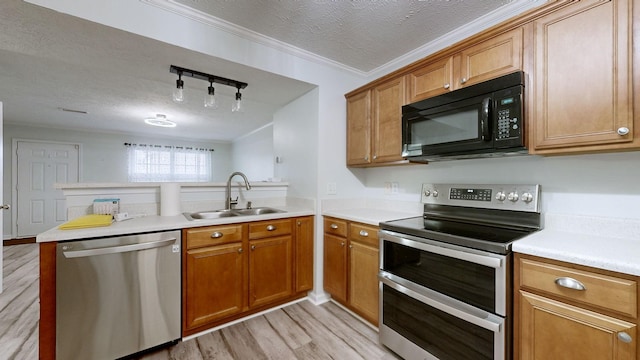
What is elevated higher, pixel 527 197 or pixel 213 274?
pixel 527 197

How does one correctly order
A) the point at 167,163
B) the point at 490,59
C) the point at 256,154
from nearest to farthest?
1. the point at 490,59
2. the point at 256,154
3. the point at 167,163

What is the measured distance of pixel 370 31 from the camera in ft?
6.41

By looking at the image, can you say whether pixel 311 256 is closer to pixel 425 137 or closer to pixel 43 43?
pixel 425 137

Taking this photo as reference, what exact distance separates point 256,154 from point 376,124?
387 cm

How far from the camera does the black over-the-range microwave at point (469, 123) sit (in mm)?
1344

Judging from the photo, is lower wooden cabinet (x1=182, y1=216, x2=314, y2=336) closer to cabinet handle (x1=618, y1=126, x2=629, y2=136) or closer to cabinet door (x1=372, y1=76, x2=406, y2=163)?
cabinet door (x1=372, y1=76, x2=406, y2=163)

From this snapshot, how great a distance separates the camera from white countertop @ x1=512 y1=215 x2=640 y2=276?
3.08ft

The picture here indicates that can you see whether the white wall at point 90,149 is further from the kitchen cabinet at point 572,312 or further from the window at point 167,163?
the kitchen cabinet at point 572,312

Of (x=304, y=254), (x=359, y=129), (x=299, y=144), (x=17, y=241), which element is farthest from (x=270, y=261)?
(x=17, y=241)

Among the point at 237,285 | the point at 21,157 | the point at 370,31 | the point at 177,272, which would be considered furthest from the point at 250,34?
the point at 21,157

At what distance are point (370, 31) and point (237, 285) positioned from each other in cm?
228

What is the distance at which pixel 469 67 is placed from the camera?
1.57 meters

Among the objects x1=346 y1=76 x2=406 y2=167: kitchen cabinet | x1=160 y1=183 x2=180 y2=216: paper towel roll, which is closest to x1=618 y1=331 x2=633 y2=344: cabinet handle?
x1=346 y1=76 x2=406 y2=167: kitchen cabinet

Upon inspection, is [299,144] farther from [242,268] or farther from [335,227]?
[242,268]
